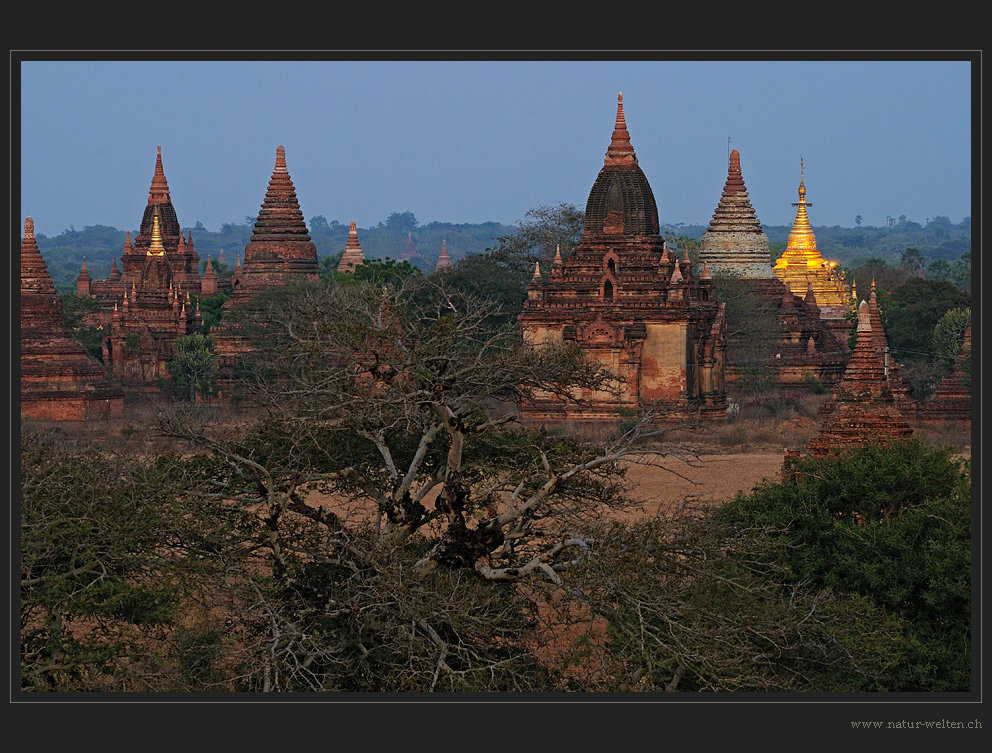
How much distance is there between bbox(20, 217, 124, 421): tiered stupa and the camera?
119 ft

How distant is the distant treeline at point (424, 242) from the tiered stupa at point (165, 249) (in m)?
33.4

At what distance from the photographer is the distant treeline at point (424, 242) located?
384ft

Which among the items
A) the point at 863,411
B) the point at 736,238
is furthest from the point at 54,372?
the point at 736,238

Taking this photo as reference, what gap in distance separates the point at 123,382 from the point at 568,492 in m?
31.1

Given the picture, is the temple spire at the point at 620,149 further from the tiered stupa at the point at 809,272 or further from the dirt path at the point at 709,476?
the tiered stupa at the point at 809,272

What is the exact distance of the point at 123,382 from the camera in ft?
143

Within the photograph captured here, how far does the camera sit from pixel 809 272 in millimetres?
57031

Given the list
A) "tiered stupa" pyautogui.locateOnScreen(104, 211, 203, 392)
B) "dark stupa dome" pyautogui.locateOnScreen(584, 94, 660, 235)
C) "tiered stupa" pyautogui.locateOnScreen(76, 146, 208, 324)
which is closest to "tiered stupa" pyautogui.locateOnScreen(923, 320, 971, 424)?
"dark stupa dome" pyautogui.locateOnScreen(584, 94, 660, 235)

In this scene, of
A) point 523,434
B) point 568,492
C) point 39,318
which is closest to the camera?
point 568,492

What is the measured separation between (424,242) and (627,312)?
13993 cm

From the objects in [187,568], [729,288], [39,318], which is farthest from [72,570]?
[729,288]

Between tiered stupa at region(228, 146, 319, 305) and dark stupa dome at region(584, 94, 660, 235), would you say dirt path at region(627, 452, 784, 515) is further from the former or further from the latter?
tiered stupa at region(228, 146, 319, 305)

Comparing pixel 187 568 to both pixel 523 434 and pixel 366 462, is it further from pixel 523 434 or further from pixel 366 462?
pixel 523 434

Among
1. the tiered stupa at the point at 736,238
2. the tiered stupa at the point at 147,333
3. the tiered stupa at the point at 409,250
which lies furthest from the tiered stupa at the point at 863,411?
the tiered stupa at the point at 409,250
